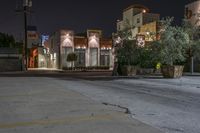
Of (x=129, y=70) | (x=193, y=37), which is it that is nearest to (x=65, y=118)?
(x=129, y=70)

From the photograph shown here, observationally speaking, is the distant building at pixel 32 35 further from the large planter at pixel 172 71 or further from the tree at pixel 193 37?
the large planter at pixel 172 71

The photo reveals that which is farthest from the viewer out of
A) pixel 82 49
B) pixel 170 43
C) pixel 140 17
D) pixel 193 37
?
pixel 140 17

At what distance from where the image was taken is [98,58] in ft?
227

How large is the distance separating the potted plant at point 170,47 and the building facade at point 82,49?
1392 inches

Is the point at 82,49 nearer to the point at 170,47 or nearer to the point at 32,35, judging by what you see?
the point at 32,35

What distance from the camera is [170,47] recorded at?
3066 centimetres

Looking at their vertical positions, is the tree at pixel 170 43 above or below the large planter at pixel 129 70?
above

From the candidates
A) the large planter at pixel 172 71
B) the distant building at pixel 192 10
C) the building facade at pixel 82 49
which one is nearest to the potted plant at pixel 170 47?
the large planter at pixel 172 71

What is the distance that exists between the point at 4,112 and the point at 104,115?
2.97m

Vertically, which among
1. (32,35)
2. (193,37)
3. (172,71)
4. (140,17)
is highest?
(140,17)

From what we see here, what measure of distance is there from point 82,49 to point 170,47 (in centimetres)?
3852

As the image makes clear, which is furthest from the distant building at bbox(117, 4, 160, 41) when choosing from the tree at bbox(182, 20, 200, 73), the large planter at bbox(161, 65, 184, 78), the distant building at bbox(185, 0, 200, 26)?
the large planter at bbox(161, 65, 184, 78)

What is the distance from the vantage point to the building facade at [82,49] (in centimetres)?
6581

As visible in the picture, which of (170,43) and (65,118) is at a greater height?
(170,43)
